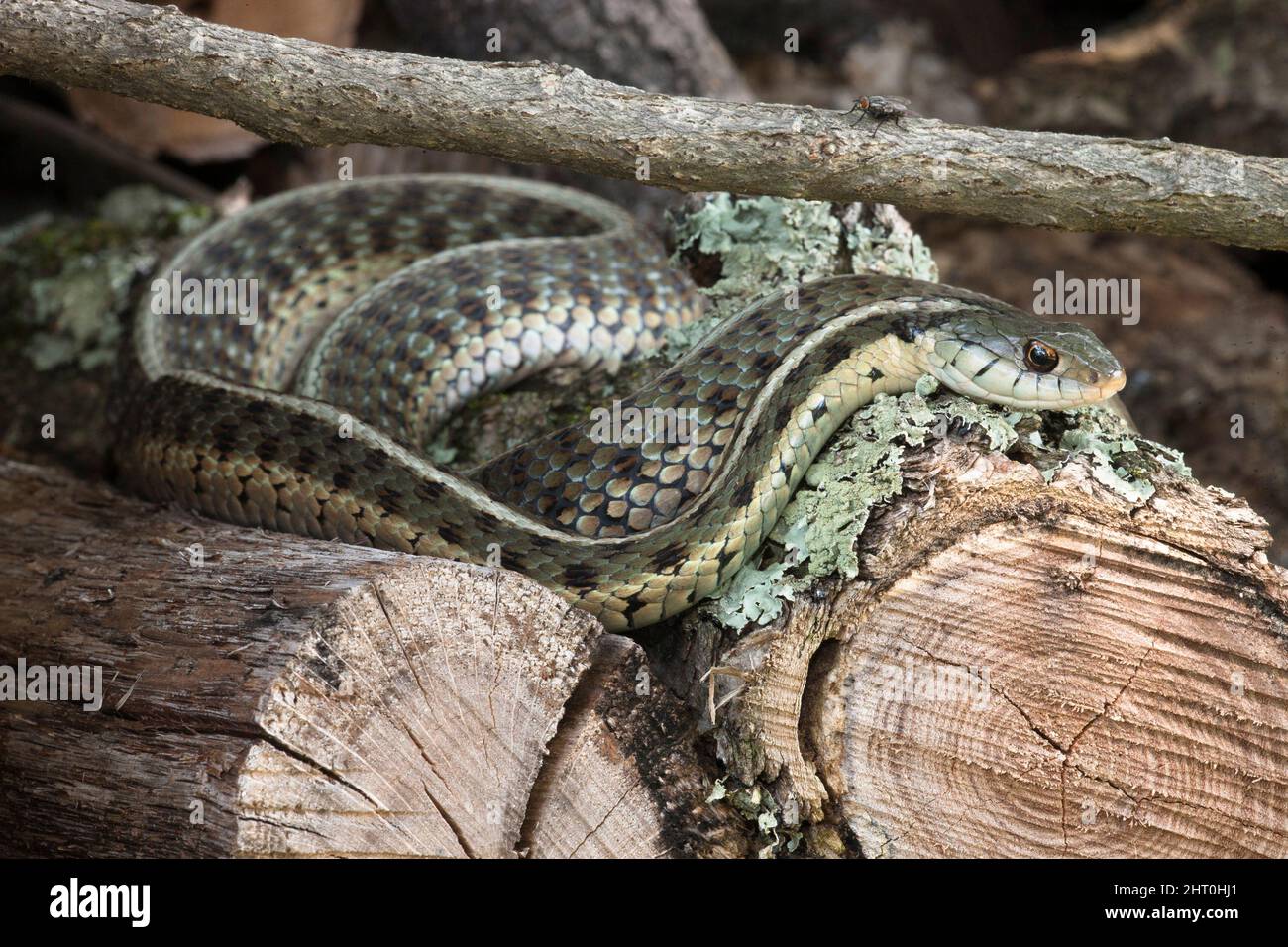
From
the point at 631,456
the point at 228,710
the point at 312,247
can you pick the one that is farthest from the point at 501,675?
the point at 312,247

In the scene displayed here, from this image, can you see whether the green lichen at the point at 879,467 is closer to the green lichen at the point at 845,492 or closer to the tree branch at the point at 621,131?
the green lichen at the point at 845,492

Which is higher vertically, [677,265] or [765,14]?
[765,14]

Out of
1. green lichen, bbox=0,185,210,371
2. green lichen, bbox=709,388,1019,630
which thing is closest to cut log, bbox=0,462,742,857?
green lichen, bbox=709,388,1019,630

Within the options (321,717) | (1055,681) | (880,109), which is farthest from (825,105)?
(321,717)

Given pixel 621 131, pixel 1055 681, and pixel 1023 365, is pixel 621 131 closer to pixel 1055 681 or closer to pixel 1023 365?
pixel 1023 365

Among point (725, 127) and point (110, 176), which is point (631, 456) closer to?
point (725, 127)

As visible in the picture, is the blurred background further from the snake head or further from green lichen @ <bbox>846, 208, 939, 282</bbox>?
the snake head

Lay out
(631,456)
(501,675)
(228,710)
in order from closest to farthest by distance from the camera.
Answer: (228,710) → (501,675) → (631,456)
